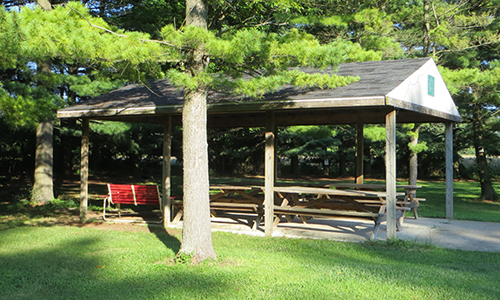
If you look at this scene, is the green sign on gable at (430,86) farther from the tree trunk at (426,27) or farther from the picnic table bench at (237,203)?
the tree trunk at (426,27)

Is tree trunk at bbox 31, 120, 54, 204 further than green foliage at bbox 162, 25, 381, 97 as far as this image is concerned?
Yes

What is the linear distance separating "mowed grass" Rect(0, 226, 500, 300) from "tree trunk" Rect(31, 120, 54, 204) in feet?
20.6

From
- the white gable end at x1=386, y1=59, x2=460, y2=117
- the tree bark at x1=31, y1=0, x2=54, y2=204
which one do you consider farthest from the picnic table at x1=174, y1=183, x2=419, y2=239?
the tree bark at x1=31, y1=0, x2=54, y2=204

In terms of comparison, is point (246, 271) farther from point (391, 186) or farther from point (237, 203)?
point (237, 203)

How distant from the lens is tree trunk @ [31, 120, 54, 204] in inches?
558

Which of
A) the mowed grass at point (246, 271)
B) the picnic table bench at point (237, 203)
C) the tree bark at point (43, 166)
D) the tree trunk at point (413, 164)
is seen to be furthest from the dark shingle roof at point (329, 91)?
the tree trunk at point (413, 164)

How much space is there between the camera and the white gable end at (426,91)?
818cm

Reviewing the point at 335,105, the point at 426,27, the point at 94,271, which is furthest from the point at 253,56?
the point at 426,27

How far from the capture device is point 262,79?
262 inches

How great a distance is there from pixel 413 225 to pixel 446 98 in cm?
313

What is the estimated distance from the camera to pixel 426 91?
9430mm

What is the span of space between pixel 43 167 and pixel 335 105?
1034 cm

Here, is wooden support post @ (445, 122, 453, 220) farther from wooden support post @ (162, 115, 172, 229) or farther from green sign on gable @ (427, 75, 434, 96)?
wooden support post @ (162, 115, 172, 229)

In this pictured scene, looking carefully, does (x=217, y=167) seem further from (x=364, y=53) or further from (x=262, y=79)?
(x=262, y=79)
